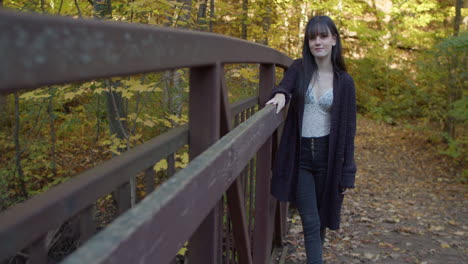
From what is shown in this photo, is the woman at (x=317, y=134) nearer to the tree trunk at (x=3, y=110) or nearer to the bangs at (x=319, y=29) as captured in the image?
the bangs at (x=319, y=29)

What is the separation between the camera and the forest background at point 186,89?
16.9 feet

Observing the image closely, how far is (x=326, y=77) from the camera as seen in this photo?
3330 millimetres

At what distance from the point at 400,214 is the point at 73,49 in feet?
22.3

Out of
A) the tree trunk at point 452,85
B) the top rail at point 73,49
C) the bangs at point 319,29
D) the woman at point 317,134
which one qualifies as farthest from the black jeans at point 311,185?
the tree trunk at point 452,85

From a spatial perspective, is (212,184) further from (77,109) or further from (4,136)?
(4,136)

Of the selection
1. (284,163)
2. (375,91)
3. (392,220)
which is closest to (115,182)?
(284,163)

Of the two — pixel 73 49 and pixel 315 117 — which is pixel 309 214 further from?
pixel 73 49

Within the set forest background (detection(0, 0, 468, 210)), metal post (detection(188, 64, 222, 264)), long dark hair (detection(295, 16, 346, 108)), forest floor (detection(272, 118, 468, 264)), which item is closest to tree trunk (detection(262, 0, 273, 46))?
forest background (detection(0, 0, 468, 210))

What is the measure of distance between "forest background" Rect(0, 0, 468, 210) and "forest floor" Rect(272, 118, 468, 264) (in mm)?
A: 724

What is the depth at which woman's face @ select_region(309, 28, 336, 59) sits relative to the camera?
325cm

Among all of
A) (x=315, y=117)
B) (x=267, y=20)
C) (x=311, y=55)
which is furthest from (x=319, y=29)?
(x=267, y=20)

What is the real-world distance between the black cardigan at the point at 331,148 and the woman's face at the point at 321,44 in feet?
0.52

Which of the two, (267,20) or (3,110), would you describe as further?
(267,20)

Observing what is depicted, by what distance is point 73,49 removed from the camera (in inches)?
27.1
